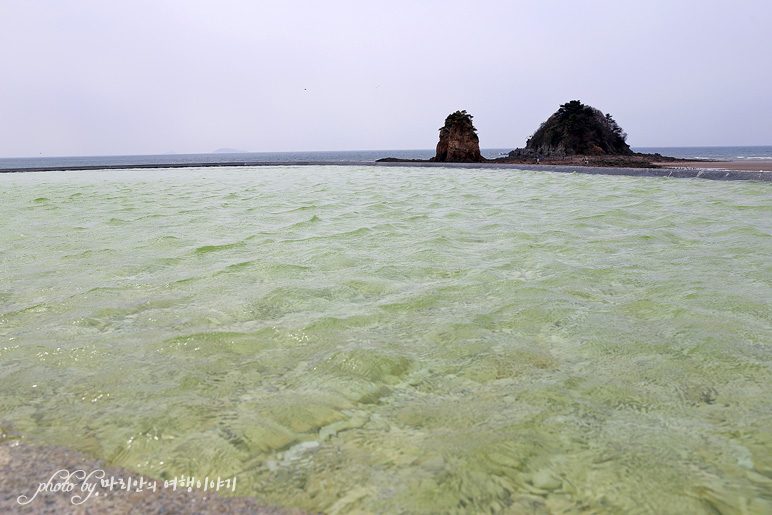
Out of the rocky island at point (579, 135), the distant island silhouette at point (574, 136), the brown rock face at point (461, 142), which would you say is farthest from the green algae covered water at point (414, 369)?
the rocky island at point (579, 135)

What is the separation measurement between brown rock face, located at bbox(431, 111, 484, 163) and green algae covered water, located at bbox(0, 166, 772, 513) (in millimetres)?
36260

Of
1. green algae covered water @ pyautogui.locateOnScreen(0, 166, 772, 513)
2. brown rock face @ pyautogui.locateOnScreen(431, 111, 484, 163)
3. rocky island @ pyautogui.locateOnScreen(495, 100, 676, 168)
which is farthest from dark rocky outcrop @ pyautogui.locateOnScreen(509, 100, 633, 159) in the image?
green algae covered water @ pyautogui.locateOnScreen(0, 166, 772, 513)

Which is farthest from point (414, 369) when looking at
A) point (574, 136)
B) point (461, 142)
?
point (574, 136)

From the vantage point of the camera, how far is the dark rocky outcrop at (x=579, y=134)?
50.2 meters

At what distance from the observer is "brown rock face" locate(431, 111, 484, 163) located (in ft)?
134

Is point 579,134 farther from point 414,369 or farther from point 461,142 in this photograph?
point 414,369

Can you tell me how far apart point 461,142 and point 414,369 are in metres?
40.7

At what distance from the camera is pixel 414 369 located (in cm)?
245

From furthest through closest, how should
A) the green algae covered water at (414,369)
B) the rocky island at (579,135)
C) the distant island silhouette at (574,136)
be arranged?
the rocky island at (579,135) < the distant island silhouette at (574,136) < the green algae covered water at (414,369)

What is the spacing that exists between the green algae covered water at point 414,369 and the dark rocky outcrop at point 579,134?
49069 mm

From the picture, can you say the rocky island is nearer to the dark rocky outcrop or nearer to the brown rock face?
the dark rocky outcrop

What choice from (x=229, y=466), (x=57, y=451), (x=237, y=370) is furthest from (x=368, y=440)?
(x=57, y=451)

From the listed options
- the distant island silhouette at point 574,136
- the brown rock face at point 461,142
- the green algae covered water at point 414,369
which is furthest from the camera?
the distant island silhouette at point 574,136

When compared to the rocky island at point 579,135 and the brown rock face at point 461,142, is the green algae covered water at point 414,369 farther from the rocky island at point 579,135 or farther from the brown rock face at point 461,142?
the rocky island at point 579,135
